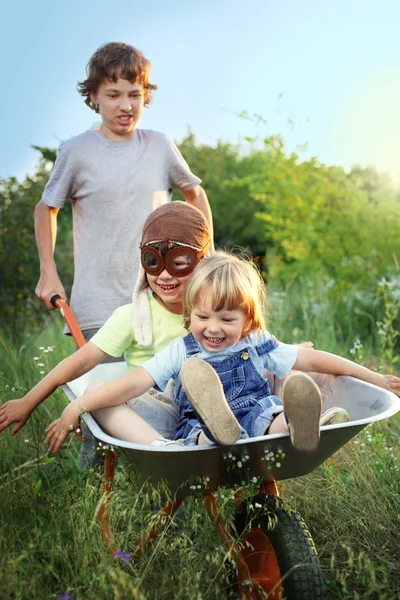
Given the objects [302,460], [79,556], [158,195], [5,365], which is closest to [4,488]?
[79,556]

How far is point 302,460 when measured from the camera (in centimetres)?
225

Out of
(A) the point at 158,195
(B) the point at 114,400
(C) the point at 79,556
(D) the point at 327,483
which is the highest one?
(A) the point at 158,195

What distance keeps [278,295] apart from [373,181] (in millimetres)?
2334

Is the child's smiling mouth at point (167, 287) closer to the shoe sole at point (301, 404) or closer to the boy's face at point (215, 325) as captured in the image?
the boy's face at point (215, 325)

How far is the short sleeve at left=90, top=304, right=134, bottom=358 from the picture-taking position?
2666mm

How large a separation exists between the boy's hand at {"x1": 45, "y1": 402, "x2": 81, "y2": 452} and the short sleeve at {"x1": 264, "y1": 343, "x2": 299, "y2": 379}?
644 millimetres

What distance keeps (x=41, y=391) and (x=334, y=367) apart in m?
0.96

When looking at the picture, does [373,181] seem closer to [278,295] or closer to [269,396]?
[278,295]

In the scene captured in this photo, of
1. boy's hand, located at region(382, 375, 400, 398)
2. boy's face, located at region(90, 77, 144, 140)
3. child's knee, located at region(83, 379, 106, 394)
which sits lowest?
boy's hand, located at region(382, 375, 400, 398)

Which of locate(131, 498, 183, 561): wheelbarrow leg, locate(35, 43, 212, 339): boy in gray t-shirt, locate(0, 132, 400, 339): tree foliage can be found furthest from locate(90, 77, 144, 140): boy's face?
locate(0, 132, 400, 339): tree foliage

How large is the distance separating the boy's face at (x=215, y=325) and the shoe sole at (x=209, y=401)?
300 millimetres

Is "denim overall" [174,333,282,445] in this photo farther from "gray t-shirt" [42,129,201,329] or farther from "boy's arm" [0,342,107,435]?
"gray t-shirt" [42,129,201,329]

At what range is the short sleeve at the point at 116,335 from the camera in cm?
267

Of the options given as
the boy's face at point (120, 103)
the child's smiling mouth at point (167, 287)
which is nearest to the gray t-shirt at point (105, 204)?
the boy's face at point (120, 103)
